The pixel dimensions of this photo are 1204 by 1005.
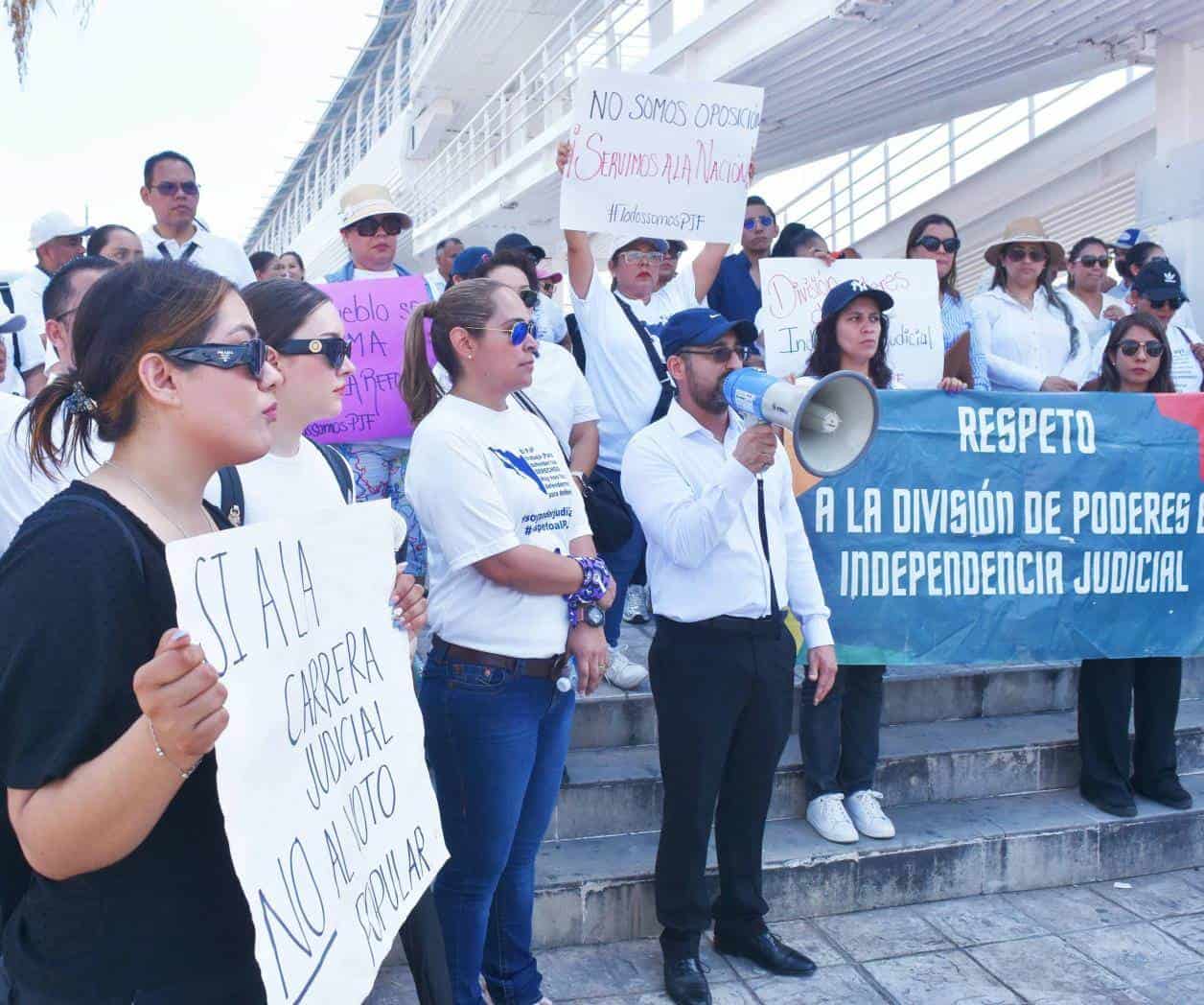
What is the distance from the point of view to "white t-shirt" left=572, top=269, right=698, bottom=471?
480cm

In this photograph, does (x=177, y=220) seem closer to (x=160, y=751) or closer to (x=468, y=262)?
(x=468, y=262)

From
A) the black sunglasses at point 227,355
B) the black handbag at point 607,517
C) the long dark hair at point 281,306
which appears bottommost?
the black handbag at point 607,517

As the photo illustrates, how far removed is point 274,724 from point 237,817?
0.16 m

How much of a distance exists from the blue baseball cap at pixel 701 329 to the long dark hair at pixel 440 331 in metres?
0.64

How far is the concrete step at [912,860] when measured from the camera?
3836mm

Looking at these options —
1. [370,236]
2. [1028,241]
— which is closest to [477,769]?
[370,236]

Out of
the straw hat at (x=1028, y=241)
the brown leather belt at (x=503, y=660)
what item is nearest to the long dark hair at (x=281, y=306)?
the brown leather belt at (x=503, y=660)

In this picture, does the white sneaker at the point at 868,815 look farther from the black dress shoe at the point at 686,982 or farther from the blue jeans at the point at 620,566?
the blue jeans at the point at 620,566

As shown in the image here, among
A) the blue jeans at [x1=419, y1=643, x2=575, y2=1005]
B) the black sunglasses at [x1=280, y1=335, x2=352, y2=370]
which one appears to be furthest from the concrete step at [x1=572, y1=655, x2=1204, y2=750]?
the black sunglasses at [x1=280, y1=335, x2=352, y2=370]

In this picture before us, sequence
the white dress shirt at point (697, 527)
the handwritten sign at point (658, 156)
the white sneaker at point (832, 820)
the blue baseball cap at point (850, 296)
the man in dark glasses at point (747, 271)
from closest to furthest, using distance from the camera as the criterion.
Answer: the white dress shirt at point (697, 527), the white sneaker at point (832, 820), the blue baseball cap at point (850, 296), the handwritten sign at point (658, 156), the man in dark glasses at point (747, 271)

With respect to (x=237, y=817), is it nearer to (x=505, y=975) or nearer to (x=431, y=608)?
(x=431, y=608)

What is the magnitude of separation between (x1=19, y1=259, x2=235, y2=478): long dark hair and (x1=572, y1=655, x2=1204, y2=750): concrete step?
10.8 feet

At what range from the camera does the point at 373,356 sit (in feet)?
15.2

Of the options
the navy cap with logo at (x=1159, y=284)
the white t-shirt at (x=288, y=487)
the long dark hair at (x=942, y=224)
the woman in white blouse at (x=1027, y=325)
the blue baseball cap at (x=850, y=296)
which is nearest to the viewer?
the white t-shirt at (x=288, y=487)
